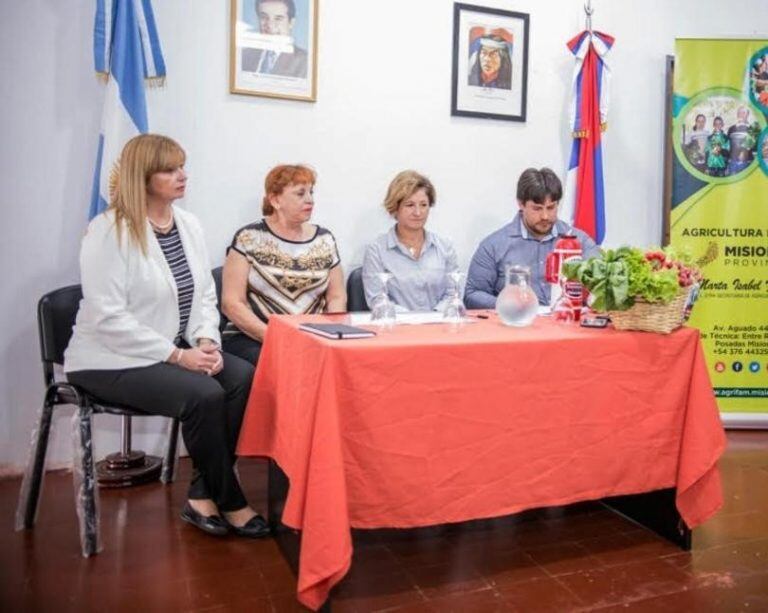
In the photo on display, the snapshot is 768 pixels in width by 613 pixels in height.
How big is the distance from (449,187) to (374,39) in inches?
31.4

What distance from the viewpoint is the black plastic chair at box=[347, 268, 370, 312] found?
120 inches

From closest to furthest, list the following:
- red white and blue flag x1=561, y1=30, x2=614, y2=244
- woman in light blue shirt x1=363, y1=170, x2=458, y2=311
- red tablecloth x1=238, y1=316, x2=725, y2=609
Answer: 1. red tablecloth x1=238, y1=316, x2=725, y2=609
2. woman in light blue shirt x1=363, y1=170, x2=458, y2=311
3. red white and blue flag x1=561, y1=30, x2=614, y2=244

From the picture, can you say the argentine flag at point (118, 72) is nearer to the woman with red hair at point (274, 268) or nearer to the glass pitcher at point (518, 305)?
the woman with red hair at point (274, 268)

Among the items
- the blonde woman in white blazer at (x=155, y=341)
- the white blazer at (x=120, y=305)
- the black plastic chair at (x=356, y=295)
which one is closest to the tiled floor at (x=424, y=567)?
the blonde woman in white blazer at (x=155, y=341)

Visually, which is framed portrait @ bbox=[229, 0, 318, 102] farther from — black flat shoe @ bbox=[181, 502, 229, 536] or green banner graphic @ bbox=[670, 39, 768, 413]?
green banner graphic @ bbox=[670, 39, 768, 413]

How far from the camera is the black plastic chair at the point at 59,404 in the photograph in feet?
6.89

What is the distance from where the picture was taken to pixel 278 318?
7.14 feet

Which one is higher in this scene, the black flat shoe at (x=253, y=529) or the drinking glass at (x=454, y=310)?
the drinking glass at (x=454, y=310)

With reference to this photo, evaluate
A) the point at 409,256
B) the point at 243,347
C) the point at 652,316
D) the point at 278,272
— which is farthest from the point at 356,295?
the point at 652,316

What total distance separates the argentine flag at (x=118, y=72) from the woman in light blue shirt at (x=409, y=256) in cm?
105

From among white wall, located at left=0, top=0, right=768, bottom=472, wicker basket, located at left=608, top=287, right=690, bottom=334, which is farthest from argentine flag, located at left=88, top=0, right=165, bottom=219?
wicker basket, located at left=608, top=287, right=690, bottom=334

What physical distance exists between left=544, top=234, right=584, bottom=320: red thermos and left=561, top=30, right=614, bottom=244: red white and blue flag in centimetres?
125

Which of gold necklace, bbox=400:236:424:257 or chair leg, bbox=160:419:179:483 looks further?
gold necklace, bbox=400:236:424:257

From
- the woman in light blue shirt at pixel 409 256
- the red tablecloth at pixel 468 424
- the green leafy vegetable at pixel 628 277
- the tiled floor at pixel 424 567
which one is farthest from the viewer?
the woman in light blue shirt at pixel 409 256
